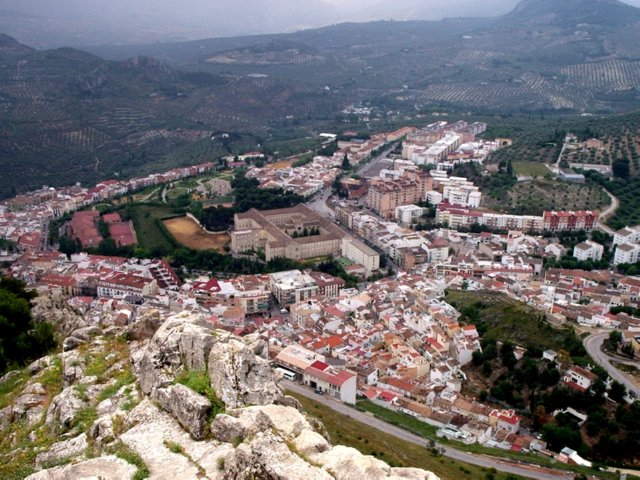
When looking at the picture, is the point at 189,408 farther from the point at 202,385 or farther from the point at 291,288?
the point at 291,288

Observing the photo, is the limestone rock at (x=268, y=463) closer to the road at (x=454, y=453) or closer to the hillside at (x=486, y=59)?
the road at (x=454, y=453)

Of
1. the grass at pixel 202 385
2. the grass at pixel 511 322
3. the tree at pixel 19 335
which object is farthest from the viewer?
the grass at pixel 511 322

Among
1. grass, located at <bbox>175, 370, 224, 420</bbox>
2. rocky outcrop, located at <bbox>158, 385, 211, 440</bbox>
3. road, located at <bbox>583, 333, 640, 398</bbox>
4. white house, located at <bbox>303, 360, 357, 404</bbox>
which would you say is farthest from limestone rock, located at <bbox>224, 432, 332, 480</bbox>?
road, located at <bbox>583, 333, 640, 398</bbox>

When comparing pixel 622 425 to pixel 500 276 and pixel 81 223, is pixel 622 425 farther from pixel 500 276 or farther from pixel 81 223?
pixel 81 223

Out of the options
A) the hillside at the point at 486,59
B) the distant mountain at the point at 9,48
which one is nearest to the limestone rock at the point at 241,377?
the hillside at the point at 486,59

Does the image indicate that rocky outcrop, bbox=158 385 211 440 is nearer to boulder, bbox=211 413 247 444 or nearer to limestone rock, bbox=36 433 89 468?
boulder, bbox=211 413 247 444

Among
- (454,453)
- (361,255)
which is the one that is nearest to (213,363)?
(454,453)

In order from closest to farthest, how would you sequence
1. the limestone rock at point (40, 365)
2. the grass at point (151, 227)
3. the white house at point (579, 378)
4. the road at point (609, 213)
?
the limestone rock at point (40, 365)
the white house at point (579, 378)
the grass at point (151, 227)
the road at point (609, 213)
